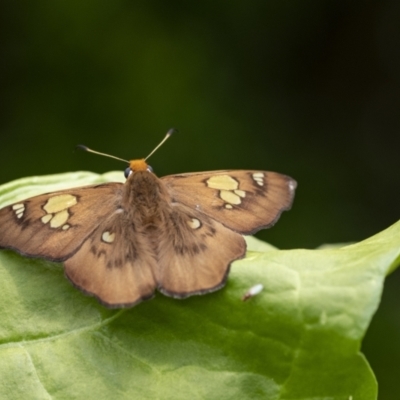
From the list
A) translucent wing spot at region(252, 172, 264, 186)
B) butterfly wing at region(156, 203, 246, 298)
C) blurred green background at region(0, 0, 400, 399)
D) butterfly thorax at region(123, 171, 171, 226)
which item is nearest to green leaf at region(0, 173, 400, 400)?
butterfly wing at region(156, 203, 246, 298)

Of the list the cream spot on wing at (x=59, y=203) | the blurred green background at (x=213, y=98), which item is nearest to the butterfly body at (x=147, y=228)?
the cream spot on wing at (x=59, y=203)

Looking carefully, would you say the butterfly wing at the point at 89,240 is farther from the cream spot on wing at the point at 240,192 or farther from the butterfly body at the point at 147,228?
the cream spot on wing at the point at 240,192

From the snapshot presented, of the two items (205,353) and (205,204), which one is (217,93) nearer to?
(205,204)

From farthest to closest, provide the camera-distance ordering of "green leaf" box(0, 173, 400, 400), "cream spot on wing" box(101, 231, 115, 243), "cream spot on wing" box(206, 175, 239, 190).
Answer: "cream spot on wing" box(206, 175, 239, 190) < "cream spot on wing" box(101, 231, 115, 243) < "green leaf" box(0, 173, 400, 400)

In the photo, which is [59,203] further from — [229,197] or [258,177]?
[258,177]

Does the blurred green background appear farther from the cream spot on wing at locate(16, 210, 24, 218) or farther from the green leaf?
the green leaf

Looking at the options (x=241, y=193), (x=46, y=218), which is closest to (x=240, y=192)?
(x=241, y=193)

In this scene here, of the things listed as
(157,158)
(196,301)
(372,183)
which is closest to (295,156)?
(372,183)
